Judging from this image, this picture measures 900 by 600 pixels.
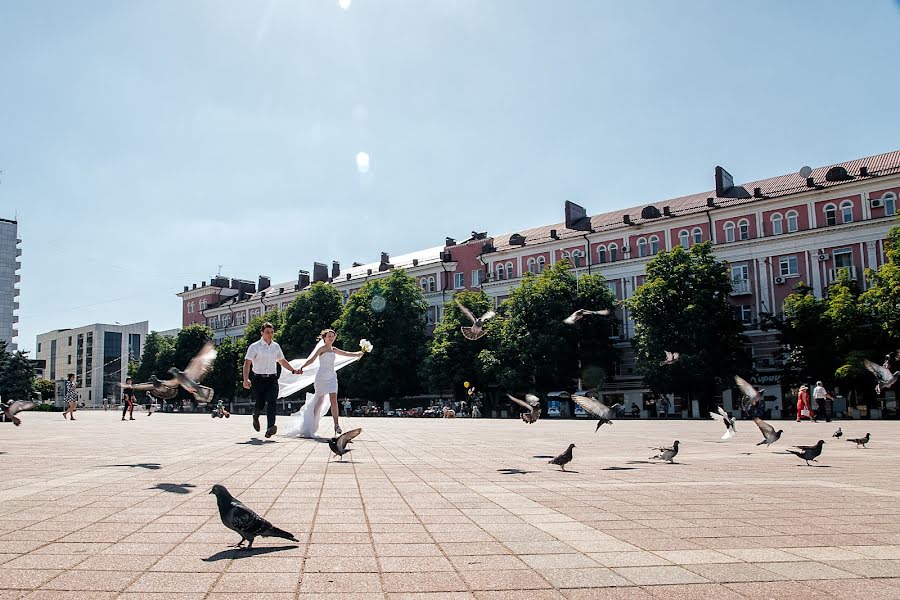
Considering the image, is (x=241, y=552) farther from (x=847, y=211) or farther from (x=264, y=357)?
(x=847, y=211)

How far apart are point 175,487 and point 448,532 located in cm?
375

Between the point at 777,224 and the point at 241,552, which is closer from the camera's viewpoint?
the point at 241,552

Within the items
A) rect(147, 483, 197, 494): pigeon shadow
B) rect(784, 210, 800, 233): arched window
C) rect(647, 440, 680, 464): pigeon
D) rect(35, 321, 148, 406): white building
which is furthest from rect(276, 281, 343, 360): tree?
rect(35, 321, 148, 406): white building

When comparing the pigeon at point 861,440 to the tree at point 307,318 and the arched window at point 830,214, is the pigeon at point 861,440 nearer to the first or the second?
the arched window at point 830,214

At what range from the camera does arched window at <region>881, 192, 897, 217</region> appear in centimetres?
5175

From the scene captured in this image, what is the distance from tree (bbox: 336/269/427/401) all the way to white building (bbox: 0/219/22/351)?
8960cm

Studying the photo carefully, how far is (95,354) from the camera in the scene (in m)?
171

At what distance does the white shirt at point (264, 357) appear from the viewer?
14.4 meters

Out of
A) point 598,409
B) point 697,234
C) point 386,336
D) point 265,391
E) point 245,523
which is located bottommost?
point 245,523

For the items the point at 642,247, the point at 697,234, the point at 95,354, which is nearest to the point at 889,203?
the point at 697,234

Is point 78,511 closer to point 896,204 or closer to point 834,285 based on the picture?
point 834,285

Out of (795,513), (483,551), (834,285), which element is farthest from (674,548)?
(834,285)

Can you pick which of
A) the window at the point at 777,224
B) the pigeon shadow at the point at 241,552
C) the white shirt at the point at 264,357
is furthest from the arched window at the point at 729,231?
the pigeon shadow at the point at 241,552

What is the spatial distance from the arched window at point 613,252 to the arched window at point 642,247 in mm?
2397
